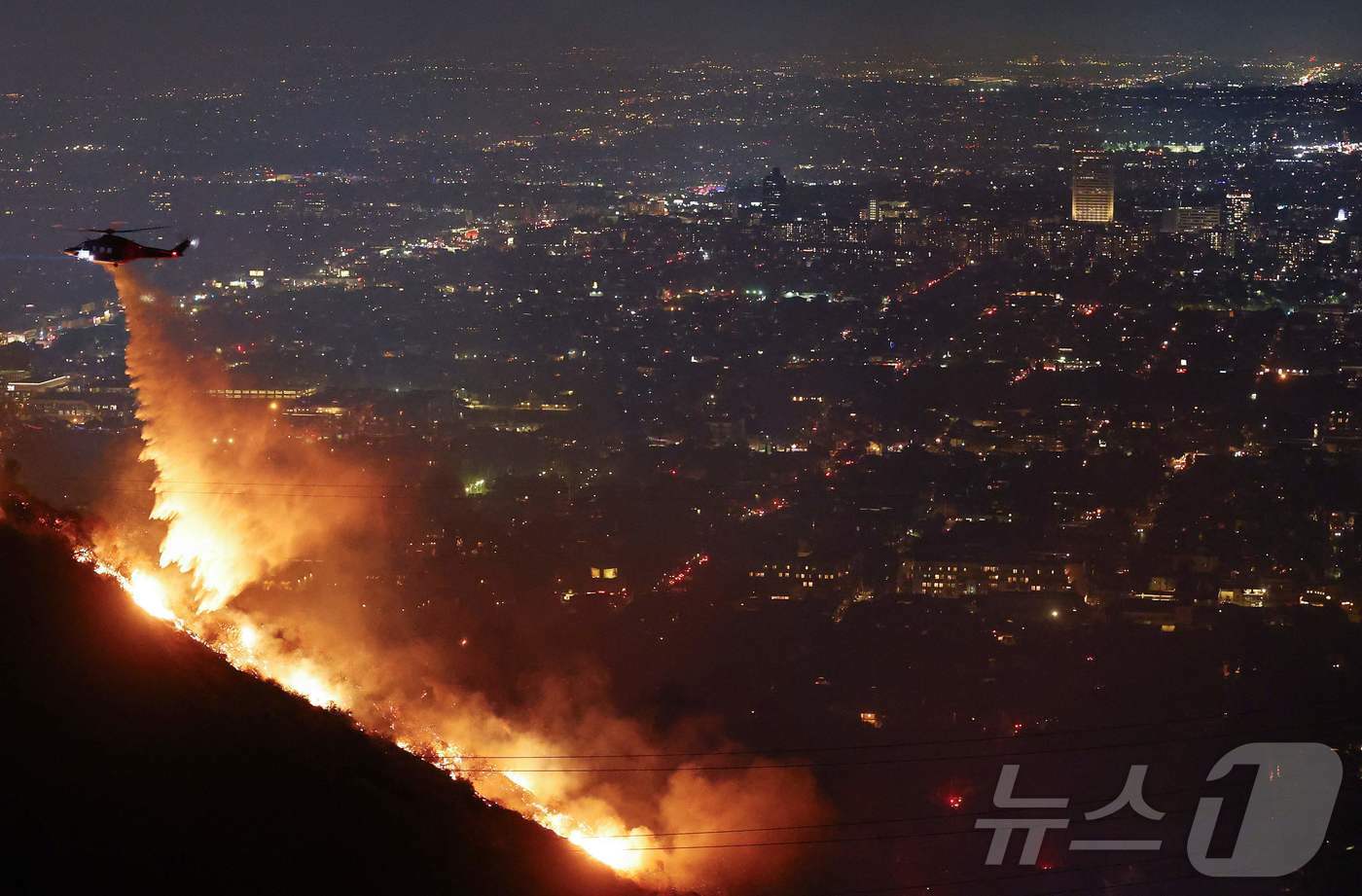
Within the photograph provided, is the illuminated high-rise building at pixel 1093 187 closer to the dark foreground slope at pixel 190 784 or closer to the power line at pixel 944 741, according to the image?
the power line at pixel 944 741

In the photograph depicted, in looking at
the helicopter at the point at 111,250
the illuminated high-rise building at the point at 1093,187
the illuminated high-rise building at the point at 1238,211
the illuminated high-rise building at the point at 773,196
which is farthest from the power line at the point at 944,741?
the illuminated high-rise building at the point at 773,196

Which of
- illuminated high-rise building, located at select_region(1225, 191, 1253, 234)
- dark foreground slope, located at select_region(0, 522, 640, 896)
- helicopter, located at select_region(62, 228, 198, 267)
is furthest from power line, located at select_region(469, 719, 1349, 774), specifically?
illuminated high-rise building, located at select_region(1225, 191, 1253, 234)

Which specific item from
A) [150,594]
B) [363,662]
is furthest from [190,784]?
[363,662]

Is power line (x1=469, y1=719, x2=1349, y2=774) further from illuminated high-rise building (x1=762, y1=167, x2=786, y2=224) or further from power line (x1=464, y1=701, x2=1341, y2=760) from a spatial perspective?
illuminated high-rise building (x1=762, y1=167, x2=786, y2=224)

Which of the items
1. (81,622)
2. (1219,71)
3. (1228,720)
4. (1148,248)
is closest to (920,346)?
(1148,248)

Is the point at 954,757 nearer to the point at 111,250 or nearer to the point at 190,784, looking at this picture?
the point at 190,784

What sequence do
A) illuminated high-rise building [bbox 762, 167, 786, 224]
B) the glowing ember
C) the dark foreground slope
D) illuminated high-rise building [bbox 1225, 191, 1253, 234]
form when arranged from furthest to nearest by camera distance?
illuminated high-rise building [bbox 762, 167, 786, 224]
illuminated high-rise building [bbox 1225, 191, 1253, 234]
the glowing ember
the dark foreground slope
